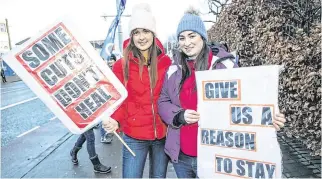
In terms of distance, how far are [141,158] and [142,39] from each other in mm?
975

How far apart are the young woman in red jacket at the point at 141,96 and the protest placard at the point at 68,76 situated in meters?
0.15

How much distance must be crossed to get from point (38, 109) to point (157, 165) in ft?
32.2

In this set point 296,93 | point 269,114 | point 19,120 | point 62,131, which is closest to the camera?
point 269,114

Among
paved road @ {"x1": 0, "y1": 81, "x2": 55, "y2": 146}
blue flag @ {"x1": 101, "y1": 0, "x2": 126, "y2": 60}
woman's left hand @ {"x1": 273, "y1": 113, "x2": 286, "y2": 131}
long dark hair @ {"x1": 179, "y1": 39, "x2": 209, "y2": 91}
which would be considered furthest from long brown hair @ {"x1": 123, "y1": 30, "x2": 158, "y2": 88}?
paved road @ {"x1": 0, "y1": 81, "x2": 55, "y2": 146}

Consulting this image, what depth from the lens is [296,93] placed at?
12.7ft

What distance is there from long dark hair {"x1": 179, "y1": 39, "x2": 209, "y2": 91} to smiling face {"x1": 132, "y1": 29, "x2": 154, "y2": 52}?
1.08ft

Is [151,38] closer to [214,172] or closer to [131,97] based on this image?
[131,97]

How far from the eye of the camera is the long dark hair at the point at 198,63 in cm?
221

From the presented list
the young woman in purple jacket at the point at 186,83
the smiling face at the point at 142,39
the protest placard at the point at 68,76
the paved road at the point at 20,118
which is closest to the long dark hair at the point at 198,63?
the young woman in purple jacket at the point at 186,83

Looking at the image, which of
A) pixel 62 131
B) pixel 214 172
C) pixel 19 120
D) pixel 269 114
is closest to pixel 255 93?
pixel 269 114

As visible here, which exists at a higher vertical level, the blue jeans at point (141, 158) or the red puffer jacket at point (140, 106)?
the red puffer jacket at point (140, 106)

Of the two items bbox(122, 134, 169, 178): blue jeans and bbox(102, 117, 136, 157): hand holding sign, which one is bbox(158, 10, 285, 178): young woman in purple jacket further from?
bbox(102, 117, 136, 157): hand holding sign

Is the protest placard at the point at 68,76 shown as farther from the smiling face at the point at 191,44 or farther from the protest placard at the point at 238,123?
the protest placard at the point at 238,123

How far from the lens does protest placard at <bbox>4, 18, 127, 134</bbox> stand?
7.32 ft
